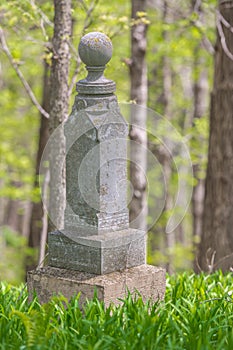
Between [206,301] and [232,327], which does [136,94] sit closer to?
[206,301]

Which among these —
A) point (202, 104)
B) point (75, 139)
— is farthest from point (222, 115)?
point (202, 104)

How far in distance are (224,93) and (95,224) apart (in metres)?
4.32

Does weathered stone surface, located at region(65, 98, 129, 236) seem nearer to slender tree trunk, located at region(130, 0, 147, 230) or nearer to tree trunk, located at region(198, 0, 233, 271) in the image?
tree trunk, located at region(198, 0, 233, 271)

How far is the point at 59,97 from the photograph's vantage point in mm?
7891

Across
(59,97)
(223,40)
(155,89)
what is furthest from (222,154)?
(155,89)

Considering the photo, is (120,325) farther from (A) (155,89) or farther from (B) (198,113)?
(B) (198,113)

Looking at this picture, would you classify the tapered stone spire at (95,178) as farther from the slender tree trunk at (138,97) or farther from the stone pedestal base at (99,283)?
the slender tree trunk at (138,97)

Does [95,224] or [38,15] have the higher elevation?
[38,15]

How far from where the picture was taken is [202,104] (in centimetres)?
1662

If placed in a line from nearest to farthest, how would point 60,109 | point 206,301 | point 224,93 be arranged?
point 206,301 < point 60,109 < point 224,93

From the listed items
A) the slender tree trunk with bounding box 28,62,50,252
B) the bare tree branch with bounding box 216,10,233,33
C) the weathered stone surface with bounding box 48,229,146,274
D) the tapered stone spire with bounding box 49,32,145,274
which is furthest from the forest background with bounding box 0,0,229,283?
the weathered stone surface with bounding box 48,229,146,274

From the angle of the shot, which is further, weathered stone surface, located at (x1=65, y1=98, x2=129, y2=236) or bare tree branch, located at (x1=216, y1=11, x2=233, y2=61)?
bare tree branch, located at (x1=216, y1=11, x2=233, y2=61)

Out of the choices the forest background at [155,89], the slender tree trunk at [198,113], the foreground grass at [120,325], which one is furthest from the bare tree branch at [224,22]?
the slender tree trunk at [198,113]

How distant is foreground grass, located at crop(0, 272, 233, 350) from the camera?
15.4 feet
